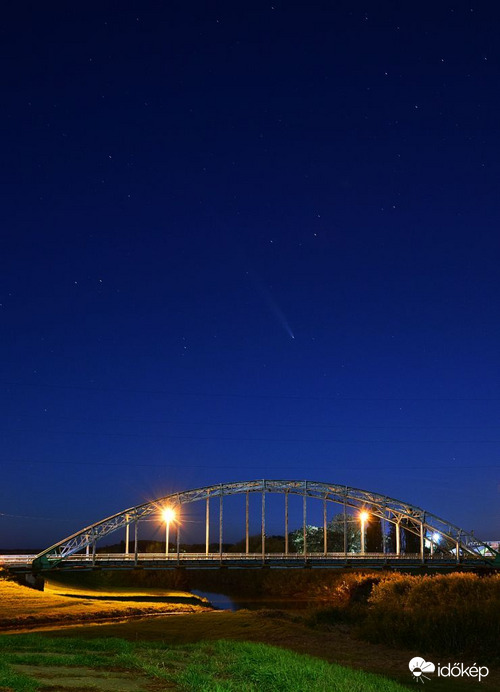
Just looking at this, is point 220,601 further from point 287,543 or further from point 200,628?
point 200,628

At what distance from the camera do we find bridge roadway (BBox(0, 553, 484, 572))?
6284 cm

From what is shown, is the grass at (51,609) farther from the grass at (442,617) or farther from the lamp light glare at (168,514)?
the lamp light glare at (168,514)

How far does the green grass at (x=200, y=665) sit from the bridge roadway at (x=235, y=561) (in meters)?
41.3

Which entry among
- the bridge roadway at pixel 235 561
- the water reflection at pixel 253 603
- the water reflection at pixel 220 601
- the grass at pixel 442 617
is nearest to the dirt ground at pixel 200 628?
the grass at pixel 442 617

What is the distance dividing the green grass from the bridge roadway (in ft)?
135

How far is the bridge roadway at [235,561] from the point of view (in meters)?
62.8

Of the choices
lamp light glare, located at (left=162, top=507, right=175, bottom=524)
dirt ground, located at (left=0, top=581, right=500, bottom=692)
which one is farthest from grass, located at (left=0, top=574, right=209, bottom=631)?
lamp light glare, located at (left=162, top=507, right=175, bottom=524)

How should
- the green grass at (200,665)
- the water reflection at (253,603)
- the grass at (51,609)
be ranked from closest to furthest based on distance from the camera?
the green grass at (200,665) < the grass at (51,609) < the water reflection at (253,603)

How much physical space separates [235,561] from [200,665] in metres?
54.0

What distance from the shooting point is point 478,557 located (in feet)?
248

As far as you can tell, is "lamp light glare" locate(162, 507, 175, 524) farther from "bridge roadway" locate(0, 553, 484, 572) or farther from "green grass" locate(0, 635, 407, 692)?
"green grass" locate(0, 635, 407, 692)

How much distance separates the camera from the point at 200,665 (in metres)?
16.4

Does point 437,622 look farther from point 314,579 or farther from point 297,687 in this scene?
point 314,579

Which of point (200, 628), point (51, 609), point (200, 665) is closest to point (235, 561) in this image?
point (51, 609)
